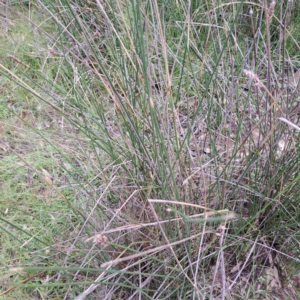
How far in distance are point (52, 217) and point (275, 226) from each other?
0.92 m

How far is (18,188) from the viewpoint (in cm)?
164

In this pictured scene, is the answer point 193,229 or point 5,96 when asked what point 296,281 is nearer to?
point 193,229

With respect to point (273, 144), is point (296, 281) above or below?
below

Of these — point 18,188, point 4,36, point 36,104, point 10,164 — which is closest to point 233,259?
point 18,188

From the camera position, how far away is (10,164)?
171 cm

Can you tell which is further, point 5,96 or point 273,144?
point 5,96

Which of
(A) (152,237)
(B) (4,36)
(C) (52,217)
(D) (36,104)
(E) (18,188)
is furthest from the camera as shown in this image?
(B) (4,36)

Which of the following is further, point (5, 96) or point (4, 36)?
point (4, 36)

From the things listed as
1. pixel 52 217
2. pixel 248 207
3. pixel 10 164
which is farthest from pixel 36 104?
pixel 248 207

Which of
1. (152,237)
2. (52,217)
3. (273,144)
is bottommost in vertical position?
(52,217)

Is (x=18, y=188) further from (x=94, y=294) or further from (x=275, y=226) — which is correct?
(x=275, y=226)

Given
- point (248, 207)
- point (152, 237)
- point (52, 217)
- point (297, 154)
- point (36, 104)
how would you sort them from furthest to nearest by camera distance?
point (36, 104)
point (52, 217)
point (248, 207)
point (152, 237)
point (297, 154)

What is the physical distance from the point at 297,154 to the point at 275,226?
0.29 meters

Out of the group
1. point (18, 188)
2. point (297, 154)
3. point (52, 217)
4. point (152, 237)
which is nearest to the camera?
point (297, 154)
